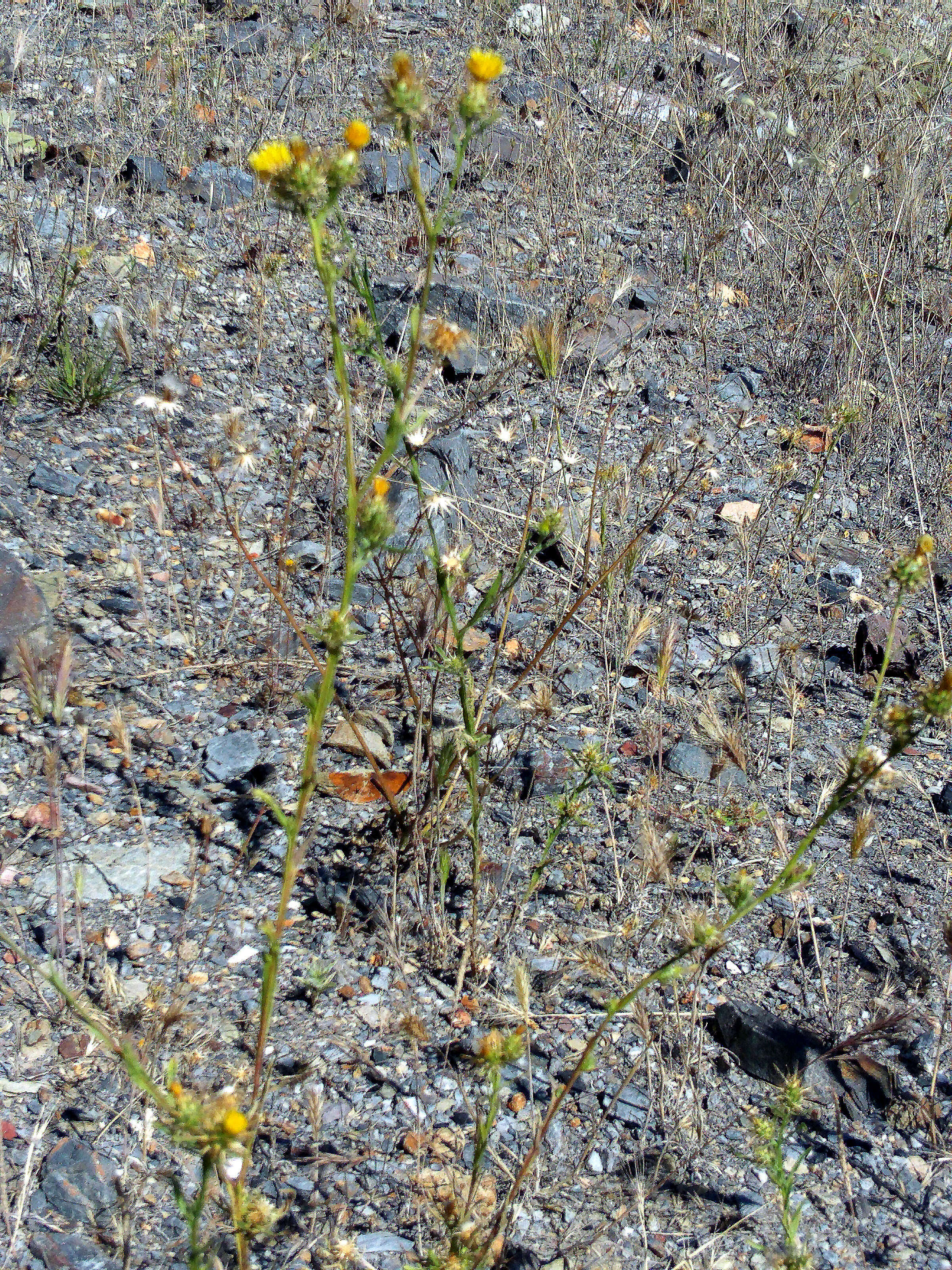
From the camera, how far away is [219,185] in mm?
4047

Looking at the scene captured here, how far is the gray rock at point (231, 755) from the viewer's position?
7.22 feet

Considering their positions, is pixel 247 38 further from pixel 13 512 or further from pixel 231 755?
pixel 231 755

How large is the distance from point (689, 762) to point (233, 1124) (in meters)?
1.56

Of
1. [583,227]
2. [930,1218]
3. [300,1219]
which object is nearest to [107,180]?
[583,227]

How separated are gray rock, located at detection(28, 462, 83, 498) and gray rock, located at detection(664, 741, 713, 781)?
171 cm

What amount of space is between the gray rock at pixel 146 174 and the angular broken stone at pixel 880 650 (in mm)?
3080

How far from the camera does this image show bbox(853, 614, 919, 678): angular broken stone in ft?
8.82

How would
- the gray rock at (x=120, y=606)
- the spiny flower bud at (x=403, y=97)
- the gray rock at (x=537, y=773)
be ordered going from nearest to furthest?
the spiny flower bud at (x=403, y=97) → the gray rock at (x=537, y=773) → the gray rock at (x=120, y=606)

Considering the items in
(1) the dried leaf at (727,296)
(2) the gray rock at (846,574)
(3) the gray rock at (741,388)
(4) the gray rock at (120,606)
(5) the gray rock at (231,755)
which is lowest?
(5) the gray rock at (231,755)

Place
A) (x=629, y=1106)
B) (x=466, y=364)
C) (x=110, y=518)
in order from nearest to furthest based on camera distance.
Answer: (x=629, y=1106), (x=110, y=518), (x=466, y=364)

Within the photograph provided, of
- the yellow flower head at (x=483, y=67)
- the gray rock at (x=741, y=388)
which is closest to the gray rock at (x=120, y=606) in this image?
the yellow flower head at (x=483, y=67)

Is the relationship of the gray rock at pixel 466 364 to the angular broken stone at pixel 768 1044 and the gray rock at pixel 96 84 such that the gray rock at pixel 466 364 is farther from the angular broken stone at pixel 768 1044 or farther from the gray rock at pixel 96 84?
the angular broken stone at pixel 768 1044

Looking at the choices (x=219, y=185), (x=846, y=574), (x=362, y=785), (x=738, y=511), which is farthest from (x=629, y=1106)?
(x=219, y=185)

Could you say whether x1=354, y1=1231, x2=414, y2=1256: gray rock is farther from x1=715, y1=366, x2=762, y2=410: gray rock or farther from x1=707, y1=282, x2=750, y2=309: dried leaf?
x1=707, y1=282, x2=750, y2=309: dried leaf
